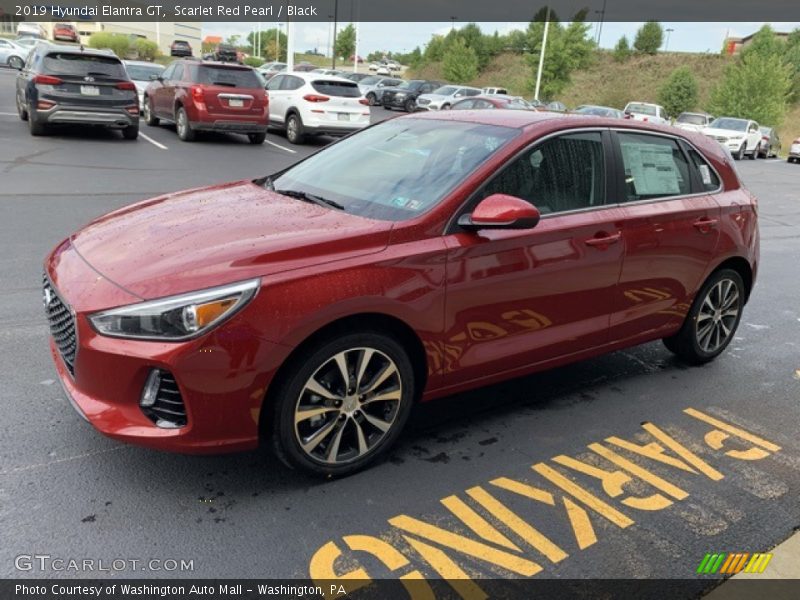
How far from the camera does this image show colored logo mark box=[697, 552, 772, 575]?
2.81 m

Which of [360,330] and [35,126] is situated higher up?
[360,330]

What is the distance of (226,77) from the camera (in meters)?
15.0

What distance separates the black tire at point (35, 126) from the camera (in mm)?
13238

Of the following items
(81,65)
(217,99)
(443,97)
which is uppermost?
(81,65)

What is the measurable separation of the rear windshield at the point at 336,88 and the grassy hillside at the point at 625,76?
147ft

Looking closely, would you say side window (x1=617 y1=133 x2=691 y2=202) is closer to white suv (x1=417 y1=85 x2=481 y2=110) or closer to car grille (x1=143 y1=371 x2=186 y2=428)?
car grille (x1=143 y1=371 x2=186 y2=428)

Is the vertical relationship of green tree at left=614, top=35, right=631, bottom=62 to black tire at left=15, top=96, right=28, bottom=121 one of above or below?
above

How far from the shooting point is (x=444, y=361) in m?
3.43

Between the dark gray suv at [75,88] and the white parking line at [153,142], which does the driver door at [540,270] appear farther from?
the white parking line at [153,142]

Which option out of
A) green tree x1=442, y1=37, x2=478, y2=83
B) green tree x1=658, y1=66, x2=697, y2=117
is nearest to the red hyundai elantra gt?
green tree x1=658, y1=66, x2=697, y2=117

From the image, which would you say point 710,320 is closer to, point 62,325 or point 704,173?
point 704,173

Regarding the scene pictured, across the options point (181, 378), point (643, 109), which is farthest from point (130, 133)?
point (643, 109)

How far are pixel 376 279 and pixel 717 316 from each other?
3.02 m

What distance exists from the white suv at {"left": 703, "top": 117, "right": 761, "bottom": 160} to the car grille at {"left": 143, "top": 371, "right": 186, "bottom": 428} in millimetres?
29426
